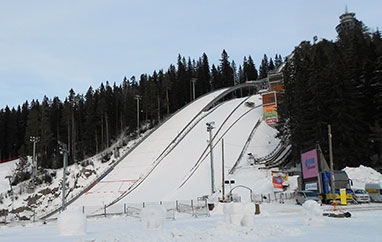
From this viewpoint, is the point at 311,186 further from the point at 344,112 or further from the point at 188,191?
the point at 188,191

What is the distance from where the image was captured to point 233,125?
49.5m

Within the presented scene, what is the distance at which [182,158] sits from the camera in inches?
1580

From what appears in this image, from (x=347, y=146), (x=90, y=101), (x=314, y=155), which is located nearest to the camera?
(x=314, y=155)

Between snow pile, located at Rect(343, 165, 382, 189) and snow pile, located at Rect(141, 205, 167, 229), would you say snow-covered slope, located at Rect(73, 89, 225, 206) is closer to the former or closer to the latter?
snow pile, located at Rect(343, 165, 382, 189)

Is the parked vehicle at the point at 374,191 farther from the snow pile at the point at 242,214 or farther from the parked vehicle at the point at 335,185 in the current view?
the snow pile at the point at 242,214

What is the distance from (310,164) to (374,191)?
16.0ft

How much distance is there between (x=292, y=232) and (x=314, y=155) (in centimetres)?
1581

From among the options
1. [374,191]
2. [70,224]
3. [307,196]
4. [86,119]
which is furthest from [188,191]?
[86,119]

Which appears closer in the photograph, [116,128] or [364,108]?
[364,108]

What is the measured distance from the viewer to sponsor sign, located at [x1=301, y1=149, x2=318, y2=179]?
24745mm

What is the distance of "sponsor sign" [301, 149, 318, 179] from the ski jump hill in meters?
9.37

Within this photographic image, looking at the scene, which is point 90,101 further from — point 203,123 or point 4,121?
point 203,123

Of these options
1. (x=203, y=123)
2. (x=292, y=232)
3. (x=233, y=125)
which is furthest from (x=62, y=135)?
(x=292, y=232)

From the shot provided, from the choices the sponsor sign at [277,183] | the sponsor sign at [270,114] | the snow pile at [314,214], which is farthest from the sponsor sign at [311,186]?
the sponsor sign at [270,114]
